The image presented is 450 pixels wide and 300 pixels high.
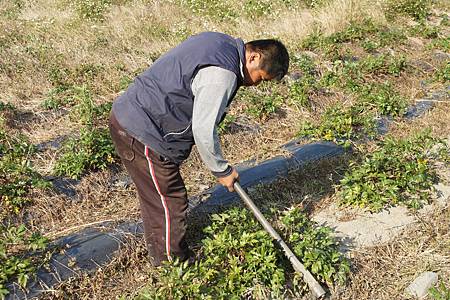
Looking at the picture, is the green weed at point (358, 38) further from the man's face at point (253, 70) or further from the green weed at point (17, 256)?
the green weed at point (17, 256)

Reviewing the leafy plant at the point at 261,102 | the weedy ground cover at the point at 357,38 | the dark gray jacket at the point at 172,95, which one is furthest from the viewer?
the weedy ground cover at the point at 357,38

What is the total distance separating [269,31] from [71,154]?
5.25 m

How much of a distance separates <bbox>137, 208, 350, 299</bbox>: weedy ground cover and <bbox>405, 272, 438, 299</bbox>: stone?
44cm

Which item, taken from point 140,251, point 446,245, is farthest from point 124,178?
point 446,245

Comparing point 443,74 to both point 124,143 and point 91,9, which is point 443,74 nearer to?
point 124,143

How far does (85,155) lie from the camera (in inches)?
157

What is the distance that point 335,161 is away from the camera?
432 cm

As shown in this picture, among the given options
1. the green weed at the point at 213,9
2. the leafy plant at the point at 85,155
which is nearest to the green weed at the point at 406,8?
the green weed at the point at 213,9

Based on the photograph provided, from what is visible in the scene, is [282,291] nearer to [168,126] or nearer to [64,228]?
[168,126]

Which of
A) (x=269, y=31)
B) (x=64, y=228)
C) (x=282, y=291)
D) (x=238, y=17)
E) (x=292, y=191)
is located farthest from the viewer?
(x=238, y=17)

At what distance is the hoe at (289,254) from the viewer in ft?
8.91

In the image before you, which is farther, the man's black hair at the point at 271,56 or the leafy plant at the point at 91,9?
the leafy plant at the point at 91,9

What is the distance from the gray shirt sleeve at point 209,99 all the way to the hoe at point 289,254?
0.55 metres

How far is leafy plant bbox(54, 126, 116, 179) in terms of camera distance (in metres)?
3.96
